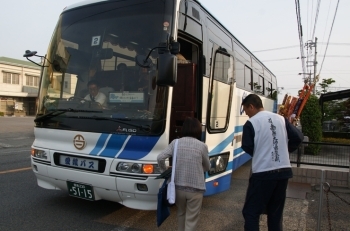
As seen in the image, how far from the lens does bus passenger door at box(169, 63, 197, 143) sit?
4.66 meters

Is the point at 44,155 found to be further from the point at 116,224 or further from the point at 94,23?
the point at 94,23

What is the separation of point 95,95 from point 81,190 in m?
1.40

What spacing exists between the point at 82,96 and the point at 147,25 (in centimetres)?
141

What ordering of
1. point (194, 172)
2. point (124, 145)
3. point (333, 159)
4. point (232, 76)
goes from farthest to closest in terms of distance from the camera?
point (333, 159) < point (232, 76) < point (124, 145) < point (194, 172)

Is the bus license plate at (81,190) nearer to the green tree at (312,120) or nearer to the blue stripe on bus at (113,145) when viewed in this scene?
the blue stripe on bus at (113,145)

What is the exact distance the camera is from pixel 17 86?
47188 mm

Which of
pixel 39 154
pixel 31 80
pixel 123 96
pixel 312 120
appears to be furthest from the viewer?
pixel 31 80

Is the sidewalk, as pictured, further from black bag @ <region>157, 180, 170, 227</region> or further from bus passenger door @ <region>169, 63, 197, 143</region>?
bus passenger door @ <region>169, 63, 197, 143</region>

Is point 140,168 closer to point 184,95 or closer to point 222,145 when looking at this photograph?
point 184,95

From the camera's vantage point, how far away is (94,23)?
4570 mm

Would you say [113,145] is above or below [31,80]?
below

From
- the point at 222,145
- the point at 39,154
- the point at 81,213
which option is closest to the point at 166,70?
the point at 222,145

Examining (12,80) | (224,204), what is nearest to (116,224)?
(224,204)

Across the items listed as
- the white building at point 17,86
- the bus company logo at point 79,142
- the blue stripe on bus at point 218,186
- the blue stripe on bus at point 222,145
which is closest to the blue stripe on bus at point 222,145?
the blue stripe on bus at point 222,145
